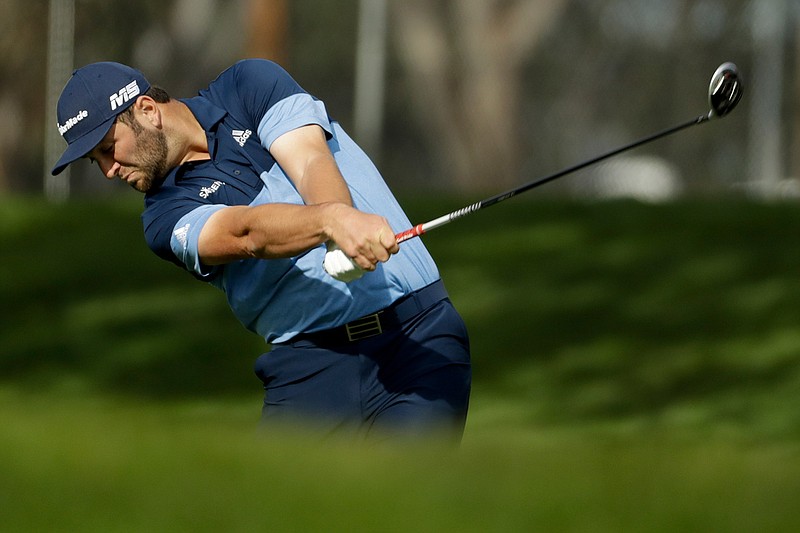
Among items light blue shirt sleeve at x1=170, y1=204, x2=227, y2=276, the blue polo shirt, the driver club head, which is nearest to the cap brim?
the blue polo shirt

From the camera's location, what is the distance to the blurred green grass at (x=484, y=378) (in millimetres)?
2920

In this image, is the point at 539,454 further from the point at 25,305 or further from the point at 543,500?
the point at 25,305

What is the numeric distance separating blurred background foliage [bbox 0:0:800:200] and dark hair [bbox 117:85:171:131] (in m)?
7.71

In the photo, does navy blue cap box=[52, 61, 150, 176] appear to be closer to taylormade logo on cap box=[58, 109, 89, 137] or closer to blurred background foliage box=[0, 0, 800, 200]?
taylormade logo on cap box=[58, 109, 89, 137]

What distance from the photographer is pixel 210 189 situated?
193 inches

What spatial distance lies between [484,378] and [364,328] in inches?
203

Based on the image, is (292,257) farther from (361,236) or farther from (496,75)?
(496,75)

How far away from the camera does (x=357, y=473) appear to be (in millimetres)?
2980

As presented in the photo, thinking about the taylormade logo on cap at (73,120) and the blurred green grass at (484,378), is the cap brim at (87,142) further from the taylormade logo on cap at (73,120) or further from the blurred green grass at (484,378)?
the blurred green grass at (484,378)

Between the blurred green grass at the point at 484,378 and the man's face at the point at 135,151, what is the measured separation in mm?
801

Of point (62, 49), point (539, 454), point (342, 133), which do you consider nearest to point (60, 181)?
point (62, 49)

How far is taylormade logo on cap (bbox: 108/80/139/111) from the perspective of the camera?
15.9ft

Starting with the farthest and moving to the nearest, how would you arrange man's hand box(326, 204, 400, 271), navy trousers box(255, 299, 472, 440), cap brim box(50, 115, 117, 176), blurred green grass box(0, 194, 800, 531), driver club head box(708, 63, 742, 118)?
driver club head box(708, 63, 742, 118) < navy trousers box(255, 299, 472, 440) < cap brim box(50, 115, 117, 176) < man's hand box(326, 204, 400, 271) < blurred green grass box(0, 194, 800, 531)

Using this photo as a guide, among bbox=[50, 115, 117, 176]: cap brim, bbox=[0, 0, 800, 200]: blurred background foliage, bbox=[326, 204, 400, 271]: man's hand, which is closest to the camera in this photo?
bbox=[326, 204, 400, 271]: man's hand
